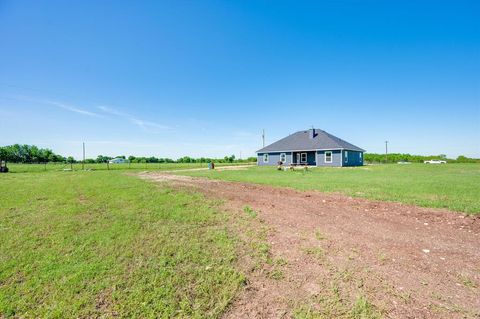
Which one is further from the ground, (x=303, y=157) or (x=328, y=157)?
(x=303, y=157)

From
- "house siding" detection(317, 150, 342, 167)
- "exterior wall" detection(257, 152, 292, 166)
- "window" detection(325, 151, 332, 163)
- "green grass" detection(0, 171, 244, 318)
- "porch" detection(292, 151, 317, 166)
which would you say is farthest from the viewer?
"exterior wall" detection(257, 152, 292, 166)

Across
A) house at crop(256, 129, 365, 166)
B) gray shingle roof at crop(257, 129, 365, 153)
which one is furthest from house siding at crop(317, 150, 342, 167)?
gray shingle roof at crop(257, 129, 365, 153)

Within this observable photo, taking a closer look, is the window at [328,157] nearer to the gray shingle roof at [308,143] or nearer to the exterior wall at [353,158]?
the gray shingle roof at [308,143]

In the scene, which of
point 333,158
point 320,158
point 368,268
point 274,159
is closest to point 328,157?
point 333,158

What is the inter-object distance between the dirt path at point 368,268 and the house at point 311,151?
26.2m

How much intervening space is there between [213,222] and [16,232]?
4.38 m

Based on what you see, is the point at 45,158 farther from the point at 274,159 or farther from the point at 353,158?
the point at 353,158

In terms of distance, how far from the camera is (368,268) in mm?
3488

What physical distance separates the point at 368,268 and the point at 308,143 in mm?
32136

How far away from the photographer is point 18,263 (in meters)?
3.85

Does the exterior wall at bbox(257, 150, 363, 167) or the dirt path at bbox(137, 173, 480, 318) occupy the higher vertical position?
the exterior wall at bbox(257, 150, 363, 167)

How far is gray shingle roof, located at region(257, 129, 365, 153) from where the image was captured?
106 ft

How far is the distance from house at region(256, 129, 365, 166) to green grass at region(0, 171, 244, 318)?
28.0 meters

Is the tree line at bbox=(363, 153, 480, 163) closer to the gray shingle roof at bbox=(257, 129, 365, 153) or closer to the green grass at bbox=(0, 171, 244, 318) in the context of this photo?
the gray shingle roof at bbox=(257, 129, 365, 153)
